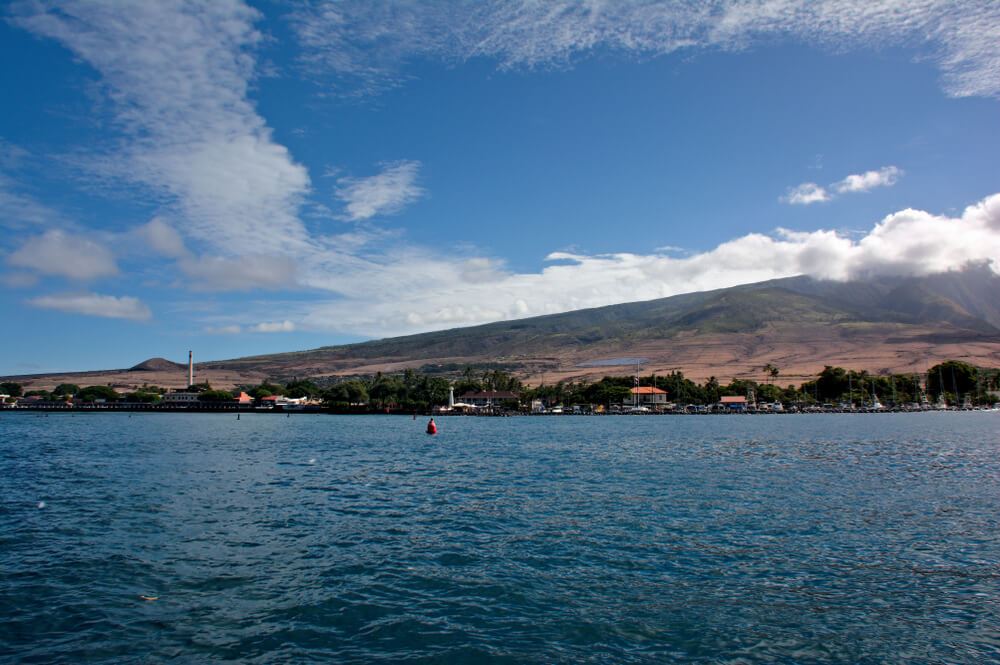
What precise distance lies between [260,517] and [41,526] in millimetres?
7114

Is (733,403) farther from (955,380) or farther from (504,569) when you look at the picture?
(504,569)

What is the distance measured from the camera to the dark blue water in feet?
42.1

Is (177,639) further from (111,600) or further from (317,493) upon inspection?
(317,493)

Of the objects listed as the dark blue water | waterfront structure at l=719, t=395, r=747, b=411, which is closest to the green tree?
waterfront structure at l=719, t=395, r=747, b=411

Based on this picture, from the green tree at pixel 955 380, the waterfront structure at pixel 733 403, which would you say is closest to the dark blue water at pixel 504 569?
the waterfront structure at pixel 733 403

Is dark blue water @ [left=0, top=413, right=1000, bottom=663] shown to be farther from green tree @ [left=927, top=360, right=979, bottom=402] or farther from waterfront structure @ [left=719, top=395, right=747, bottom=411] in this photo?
green tree @ [left=927, top=360, right=979, bottom=402]

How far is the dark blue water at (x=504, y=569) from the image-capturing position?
505 inches

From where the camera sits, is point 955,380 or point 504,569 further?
point 955,380

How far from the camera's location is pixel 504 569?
58.2 ft

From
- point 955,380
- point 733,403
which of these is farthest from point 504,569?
point 955,380

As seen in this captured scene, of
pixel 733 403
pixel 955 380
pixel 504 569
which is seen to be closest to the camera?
pixel 504 569

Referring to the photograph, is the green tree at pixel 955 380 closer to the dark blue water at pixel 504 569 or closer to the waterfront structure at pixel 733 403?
the waterfront structure at pixel 733 403

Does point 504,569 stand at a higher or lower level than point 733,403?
higher

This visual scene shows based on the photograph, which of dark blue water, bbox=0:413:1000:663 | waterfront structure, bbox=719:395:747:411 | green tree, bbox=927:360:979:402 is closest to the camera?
dark blue water, bbox=0:413:1000:663
